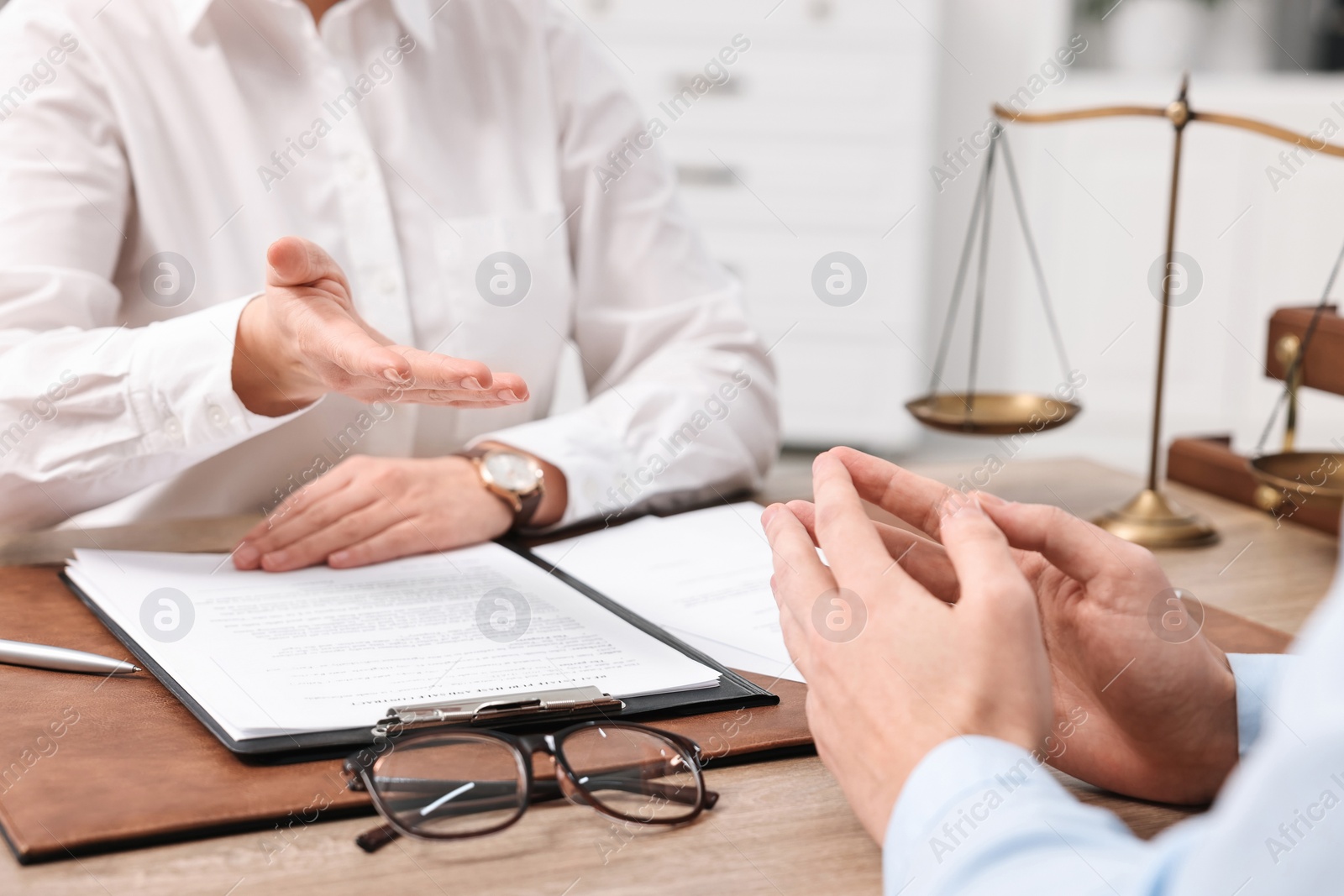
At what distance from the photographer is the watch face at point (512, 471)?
1046 mm

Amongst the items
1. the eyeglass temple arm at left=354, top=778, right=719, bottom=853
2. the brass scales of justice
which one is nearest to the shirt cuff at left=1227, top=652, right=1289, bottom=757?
the eyeglass temple arm at left=354, top=778, right=719, bottom=853

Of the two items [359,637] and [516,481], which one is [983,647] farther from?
[516,481]

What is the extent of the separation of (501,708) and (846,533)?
197 millimetres

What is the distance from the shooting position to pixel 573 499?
107 centimetres

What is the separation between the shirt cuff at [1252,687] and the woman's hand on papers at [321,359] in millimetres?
442

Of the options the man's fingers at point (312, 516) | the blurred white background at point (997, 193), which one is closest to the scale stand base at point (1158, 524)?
the man's fingers at point (312, 516)

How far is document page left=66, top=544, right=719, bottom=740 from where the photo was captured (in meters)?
0.65

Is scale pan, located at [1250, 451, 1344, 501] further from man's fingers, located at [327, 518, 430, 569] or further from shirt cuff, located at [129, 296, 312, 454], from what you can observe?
shirt cuff, located at [129, 296, 312, 454]

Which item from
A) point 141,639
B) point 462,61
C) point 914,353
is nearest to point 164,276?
point 462,61

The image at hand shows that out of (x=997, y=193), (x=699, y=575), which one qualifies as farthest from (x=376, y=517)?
(x=997, y=193)

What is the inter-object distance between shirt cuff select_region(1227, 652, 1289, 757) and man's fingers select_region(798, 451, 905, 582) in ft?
0.67

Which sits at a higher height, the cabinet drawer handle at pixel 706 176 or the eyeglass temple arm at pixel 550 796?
the cabinet drawer handle at pixel 706 176

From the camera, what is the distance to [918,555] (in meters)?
0.65

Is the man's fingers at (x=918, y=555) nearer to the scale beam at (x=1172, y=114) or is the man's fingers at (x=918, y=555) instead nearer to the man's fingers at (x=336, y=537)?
the man's fingers at (x=336, y=537)
